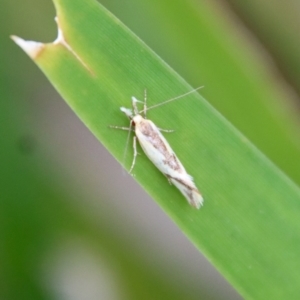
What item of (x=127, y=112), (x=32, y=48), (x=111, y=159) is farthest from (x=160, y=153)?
(x=111, y=159)

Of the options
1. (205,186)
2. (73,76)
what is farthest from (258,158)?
(73,76)

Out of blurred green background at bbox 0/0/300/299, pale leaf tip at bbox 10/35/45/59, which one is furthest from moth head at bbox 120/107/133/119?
blurred green background at bbox 0/0/300/299

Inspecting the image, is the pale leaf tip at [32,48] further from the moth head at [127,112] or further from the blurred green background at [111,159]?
the blurred green background at [111,159]

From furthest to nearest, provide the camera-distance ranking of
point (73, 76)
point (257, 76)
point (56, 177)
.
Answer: point (56, 177) < point (257, 76) < point (73, 76)

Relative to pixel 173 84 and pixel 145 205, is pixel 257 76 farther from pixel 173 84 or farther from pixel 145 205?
pixel 145 205

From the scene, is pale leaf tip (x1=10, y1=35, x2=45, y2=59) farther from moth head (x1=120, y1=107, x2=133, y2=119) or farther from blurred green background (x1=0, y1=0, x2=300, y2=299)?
blurred green background (x1=0, y1=0, x2=300, y2=299)
